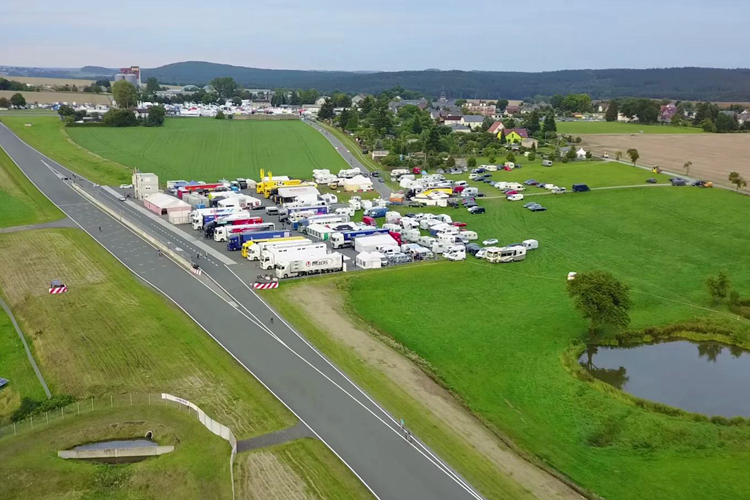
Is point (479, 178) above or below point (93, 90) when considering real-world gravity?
below

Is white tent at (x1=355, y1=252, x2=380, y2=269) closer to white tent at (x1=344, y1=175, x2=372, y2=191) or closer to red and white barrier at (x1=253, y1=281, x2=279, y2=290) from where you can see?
red and white barrier at (x1=253, y1=281, x2=279, y2=290)

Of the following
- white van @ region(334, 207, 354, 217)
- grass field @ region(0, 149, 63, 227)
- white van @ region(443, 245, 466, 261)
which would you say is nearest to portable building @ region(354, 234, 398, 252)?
white van @ region(443, 245, 466, 261)

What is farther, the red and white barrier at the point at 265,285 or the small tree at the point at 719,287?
the small tree at the point at 719,287

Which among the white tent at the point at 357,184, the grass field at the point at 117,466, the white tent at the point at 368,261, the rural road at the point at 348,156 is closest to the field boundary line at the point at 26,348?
the grass field at the point at 117,466

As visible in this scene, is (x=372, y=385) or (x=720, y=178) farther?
(x=720, y=178)

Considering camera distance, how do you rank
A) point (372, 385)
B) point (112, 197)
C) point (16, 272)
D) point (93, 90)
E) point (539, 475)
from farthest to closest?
1. point (93, 90)
2. point (112, 197)
3. point (16, 272)
4. point (372, 385)
5. point (539, 475)

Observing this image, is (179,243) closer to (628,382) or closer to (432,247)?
(432,247)

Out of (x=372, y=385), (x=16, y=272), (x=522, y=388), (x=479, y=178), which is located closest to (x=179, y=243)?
(x=16, y=272)

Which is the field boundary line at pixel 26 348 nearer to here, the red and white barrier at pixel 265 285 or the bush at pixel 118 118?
the red and white barrier at pixel 265 285
